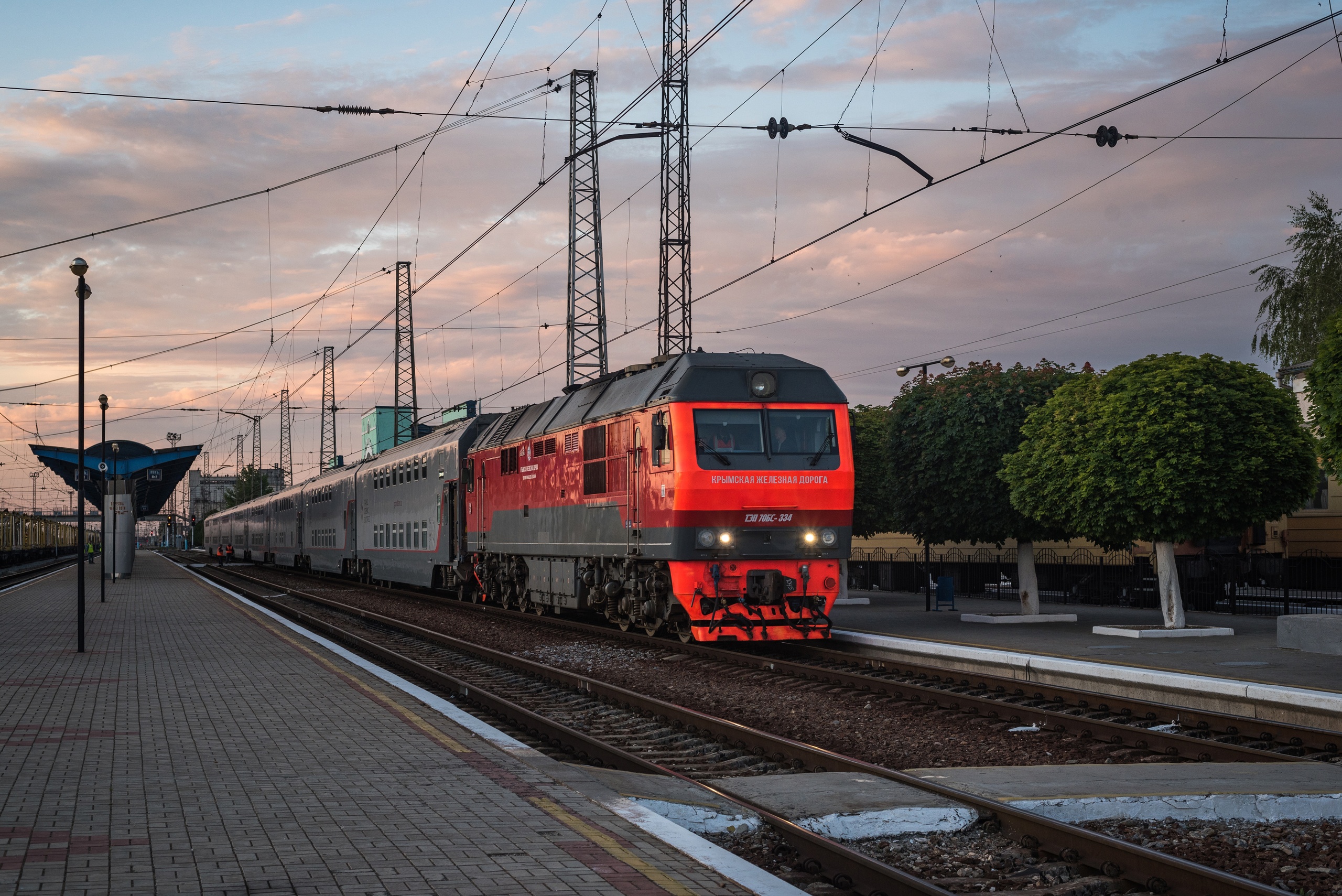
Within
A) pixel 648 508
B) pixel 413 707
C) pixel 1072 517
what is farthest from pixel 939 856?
pixel 1072 517

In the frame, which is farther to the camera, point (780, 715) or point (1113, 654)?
point (1113, 654)

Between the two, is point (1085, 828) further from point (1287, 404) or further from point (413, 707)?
point (1287, 404)

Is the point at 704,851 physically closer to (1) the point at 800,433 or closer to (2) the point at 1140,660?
(2) the point at 1140,660

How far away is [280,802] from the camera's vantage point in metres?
7.98

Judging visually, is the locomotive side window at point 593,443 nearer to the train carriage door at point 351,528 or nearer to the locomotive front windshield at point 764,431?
the locomotive front windshield at point 764,431

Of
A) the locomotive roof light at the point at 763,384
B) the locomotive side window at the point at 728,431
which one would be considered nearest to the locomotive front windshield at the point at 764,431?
the locomotive side window at the point at 728,431

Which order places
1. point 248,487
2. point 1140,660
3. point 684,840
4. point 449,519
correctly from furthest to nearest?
point 248,487, point 449,519, point 1140,660, point 684,840

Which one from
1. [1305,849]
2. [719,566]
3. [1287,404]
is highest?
[1287,404]

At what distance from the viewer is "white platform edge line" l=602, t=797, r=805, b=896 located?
240 inches

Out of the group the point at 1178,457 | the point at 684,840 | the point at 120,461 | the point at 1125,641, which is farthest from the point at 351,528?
the point at 684,840

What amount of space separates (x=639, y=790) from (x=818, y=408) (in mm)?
10686

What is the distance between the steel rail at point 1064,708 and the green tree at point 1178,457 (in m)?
4.39

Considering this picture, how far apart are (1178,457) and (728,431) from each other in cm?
664

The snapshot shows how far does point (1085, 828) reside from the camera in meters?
7.61
